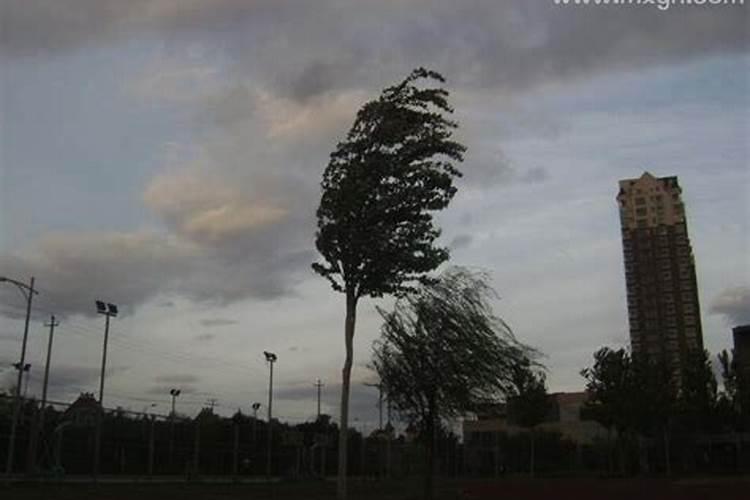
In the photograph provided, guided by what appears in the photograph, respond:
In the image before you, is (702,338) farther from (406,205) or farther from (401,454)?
(406,205)

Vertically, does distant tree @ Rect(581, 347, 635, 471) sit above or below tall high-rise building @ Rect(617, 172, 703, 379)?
below

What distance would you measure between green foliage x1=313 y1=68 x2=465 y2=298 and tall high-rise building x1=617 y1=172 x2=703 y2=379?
6056 cm

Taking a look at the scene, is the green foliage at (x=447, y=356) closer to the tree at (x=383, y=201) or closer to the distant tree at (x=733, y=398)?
the tree at (x=383, y=201)

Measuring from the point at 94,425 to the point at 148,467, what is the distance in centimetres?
394

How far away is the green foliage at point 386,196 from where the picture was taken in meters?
18.0

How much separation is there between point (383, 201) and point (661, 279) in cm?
6354

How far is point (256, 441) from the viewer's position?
54969 millimetres

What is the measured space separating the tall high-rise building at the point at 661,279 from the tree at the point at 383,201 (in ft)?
199

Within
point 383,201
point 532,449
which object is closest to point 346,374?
point 383,201

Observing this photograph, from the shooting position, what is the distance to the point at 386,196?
18.1 meters

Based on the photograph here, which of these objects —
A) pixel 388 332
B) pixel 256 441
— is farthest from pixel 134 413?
pixel 388 332

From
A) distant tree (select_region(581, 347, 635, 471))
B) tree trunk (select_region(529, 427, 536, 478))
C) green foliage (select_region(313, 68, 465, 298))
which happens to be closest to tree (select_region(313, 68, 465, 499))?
green foliage (select_region(313, 68, 465, 298))

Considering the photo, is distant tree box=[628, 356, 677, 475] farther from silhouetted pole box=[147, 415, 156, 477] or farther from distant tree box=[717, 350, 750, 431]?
silhouetted pole box=[147, 415, 156, 477]

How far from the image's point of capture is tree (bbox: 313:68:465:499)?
59.2ft
